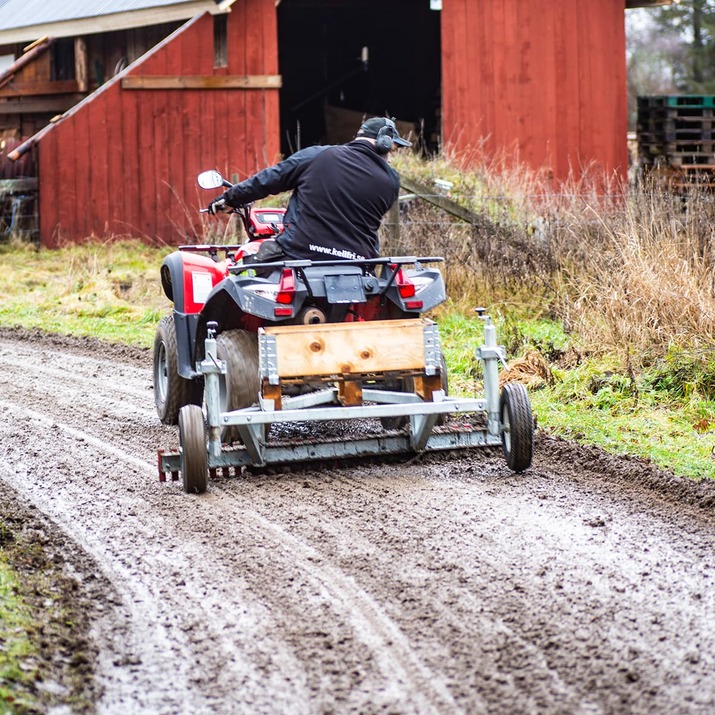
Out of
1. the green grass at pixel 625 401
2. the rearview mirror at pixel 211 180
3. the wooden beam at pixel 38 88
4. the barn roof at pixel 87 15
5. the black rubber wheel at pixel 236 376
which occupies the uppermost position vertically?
the barn roof at pixel 87 15

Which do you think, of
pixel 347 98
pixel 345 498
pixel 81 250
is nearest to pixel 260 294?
pixel 345 498

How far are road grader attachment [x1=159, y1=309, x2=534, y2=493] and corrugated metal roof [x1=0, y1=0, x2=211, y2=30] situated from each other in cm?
1295

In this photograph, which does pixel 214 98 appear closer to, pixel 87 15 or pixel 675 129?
pixel 87 15

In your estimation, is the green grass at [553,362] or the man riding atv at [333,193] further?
the green grass at [553,362]

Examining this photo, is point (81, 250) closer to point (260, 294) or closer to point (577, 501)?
point (260, 294)

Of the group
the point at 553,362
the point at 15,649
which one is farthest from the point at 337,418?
the point at 553,362

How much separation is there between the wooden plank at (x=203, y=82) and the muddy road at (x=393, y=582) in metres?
11.4

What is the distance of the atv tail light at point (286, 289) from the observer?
638 cm

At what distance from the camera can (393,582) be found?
181 inches

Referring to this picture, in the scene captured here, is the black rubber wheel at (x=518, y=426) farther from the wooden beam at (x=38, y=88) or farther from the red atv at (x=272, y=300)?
the wooden beam at (x=38, y=88)

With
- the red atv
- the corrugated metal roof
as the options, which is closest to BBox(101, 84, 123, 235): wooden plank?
the corrugated metal roof

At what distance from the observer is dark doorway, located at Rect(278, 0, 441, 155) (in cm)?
2377

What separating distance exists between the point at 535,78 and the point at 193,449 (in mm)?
14148

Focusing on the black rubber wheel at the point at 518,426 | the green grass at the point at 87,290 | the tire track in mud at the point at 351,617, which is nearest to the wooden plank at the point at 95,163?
the green grass at the point at 87,290
